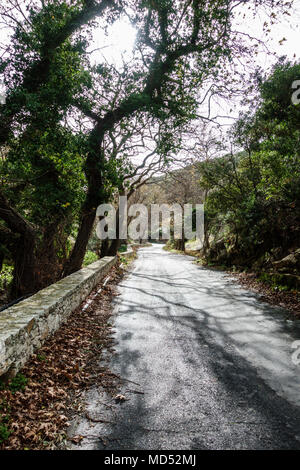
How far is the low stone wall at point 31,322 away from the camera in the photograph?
3.29 meters

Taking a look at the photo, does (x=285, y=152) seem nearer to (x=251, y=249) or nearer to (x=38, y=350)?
(x=251, y=249)

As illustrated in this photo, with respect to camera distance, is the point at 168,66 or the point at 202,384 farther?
the point at 168,66

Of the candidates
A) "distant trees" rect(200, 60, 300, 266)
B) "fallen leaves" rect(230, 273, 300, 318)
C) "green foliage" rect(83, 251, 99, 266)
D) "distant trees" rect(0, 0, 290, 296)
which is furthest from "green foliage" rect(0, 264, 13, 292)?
"distant trees" rect(200, 60, 300, 266)

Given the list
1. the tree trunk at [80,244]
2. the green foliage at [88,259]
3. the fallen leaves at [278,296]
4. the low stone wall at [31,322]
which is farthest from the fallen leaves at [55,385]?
the green foliage at [88,259]

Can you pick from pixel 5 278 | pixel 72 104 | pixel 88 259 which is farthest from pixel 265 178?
pixel 88 259

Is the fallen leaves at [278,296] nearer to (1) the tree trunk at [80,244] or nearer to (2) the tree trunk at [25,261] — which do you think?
(1) the tree trunk at [80,244]

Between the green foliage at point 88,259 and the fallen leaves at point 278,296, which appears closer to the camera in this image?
the fallen leaves at point 278,296

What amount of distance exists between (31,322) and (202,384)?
2643mm

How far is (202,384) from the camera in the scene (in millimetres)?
3527

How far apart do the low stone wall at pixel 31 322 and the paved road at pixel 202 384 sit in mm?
1132

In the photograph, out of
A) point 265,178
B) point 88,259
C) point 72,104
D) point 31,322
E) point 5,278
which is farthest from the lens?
point 88,259

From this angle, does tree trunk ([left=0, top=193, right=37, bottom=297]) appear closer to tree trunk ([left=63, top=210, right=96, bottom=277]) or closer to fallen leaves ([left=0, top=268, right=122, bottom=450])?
tree trunk ([left=63, top=210, right=96, bottom=277])

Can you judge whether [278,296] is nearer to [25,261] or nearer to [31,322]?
[31,322]

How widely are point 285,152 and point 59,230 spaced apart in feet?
27.1
